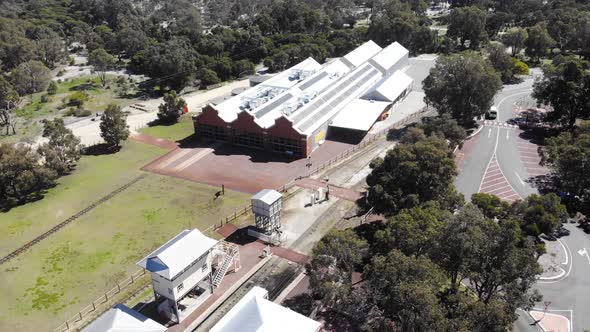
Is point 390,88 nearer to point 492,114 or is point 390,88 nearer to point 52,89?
point 492,114

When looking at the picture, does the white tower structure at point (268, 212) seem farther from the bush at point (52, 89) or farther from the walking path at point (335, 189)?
the bush at point (52, 89)

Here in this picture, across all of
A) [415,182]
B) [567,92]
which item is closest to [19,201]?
[415,182]

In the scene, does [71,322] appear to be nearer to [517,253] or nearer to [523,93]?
[517,253]

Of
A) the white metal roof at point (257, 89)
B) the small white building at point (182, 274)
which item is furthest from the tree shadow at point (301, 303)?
the white metal roof at point (257, 89)

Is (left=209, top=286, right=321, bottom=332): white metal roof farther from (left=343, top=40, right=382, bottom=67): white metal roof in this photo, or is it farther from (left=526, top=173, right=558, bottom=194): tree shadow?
(left=343, top=40, right=382, bottom=67): white metal roof

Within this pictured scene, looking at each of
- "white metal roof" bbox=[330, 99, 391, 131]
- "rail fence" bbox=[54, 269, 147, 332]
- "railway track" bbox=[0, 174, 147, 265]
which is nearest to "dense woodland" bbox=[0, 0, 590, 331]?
"railway track" bbox=[0, 174, 147, 265]

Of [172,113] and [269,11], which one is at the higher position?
[269,11]

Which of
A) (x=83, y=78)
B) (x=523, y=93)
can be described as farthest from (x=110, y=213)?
(x=523, y=93)
